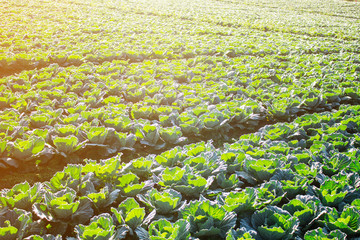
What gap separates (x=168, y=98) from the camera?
5.69 m

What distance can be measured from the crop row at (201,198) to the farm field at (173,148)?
0.04 feet

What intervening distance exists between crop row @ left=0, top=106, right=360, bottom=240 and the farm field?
0.01m

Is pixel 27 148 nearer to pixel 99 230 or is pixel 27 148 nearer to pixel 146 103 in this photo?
pixel 99 230

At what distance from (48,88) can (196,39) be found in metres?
7.14

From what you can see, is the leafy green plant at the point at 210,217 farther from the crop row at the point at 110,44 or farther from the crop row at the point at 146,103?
the crop row at the point at 110,44

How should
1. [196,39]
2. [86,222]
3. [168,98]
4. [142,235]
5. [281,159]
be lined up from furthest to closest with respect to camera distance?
[196,39] < [168,98] < [281,159] < [86,222] < [142,235]

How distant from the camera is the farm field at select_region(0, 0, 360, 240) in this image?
257cm

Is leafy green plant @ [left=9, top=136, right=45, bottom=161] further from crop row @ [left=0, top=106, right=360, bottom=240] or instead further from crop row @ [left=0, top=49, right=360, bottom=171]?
crop row @ [left=0, top=106, right=360, bottom=240]

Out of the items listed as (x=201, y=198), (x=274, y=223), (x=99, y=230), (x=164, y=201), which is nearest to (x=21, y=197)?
(x=99, y=230)

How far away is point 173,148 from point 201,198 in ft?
5.16

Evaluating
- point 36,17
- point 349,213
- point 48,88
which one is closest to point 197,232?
point 349,213

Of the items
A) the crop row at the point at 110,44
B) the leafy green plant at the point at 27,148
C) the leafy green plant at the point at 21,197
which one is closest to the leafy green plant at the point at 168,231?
the leafy green plant at the point at 21,197

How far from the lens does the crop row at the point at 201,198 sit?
2.45 m

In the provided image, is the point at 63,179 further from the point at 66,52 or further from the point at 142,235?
the point at 66,52
